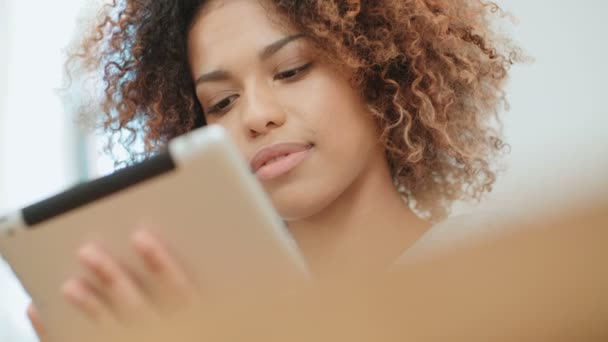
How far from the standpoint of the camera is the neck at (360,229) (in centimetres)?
82

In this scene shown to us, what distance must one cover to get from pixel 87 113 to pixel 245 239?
659 mm

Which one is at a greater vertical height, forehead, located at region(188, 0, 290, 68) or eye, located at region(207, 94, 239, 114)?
forehead, located at region(188, 0, 290, 68)

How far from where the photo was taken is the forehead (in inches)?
29.2

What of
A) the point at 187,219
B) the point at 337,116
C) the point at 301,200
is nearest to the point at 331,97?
the point at 337,116

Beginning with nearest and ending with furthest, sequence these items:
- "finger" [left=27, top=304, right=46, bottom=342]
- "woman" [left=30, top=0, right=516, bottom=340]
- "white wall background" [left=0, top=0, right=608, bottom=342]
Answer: "finger" [left=27, top=304, right=46, bottom=342]
"woman" [left=30, top=0, right=516, bottom=340]
"white wall background" [left=0, top=0, right=608, bottom=342]

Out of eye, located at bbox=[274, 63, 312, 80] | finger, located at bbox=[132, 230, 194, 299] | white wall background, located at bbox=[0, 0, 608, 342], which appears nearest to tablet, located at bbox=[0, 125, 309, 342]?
finger, located at bbox=[132, 230, 194, 299]

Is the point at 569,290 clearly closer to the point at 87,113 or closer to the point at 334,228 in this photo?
the point at 334,228

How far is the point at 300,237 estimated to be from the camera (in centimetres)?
85

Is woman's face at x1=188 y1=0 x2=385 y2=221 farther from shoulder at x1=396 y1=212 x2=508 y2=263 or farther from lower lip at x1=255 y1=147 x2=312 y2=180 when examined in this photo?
shoulder at x1=396 y1=212 x2=508 y2=263

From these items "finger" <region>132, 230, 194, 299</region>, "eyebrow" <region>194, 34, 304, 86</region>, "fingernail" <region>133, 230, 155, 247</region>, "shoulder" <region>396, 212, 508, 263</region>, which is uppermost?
"eyebrow" <region>194, 34, 304, 86</region>

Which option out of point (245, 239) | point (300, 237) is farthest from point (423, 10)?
point (245, 239)

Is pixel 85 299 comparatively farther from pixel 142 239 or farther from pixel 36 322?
pixel 36 322

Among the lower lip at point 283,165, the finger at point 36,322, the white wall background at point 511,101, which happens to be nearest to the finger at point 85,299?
the finger at point 36,322

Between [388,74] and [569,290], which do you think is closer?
[569,290]
